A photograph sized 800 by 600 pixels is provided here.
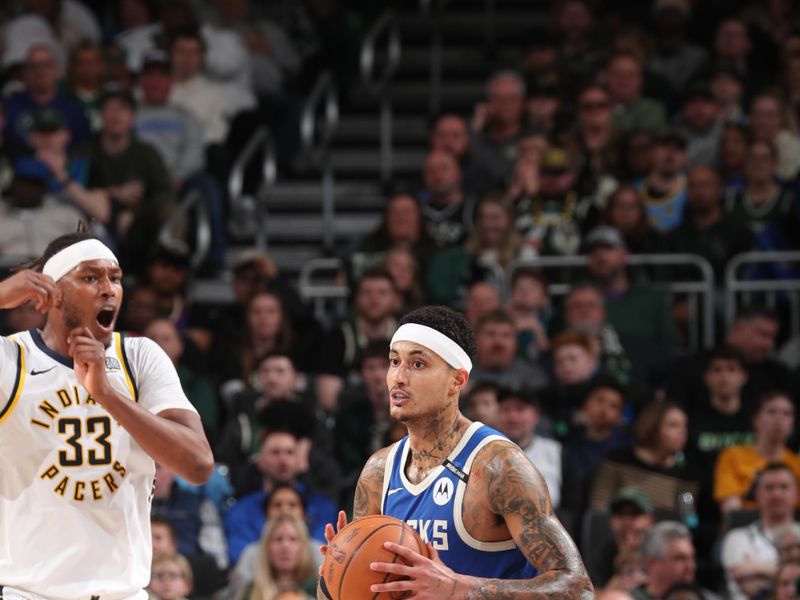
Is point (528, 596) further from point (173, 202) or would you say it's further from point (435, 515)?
point (173, 202)

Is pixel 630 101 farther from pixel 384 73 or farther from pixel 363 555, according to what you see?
pixel 363 555

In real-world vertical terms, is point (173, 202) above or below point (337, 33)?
below

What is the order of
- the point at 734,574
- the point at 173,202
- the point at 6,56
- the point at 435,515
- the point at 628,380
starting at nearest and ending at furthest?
1. the point at 435,515
2. the point at 734,574
3. the point at 628,380
4. the point at 173,202
5. the point at 6,56

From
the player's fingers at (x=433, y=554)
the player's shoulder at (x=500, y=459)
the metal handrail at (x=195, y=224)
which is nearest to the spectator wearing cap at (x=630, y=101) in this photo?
the metal handrail at (x=195, y=224)

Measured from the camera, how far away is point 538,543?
5332 millimetres

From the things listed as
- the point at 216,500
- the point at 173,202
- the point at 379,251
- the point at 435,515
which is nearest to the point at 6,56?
the point at 173,202

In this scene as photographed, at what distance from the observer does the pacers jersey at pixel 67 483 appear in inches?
232

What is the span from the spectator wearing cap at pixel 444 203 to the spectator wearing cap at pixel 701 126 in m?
2.27

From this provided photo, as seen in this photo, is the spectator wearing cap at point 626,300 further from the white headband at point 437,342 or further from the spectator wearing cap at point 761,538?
the white headband at point 437,342

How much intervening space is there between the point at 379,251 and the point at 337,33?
4.02 m

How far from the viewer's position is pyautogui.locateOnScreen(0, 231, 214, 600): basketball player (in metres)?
5.88

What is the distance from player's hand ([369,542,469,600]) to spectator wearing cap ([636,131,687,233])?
336 inches

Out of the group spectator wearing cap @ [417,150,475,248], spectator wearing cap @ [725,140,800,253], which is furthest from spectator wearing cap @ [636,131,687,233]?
spectator wearing cap @ [417,150,475,248]

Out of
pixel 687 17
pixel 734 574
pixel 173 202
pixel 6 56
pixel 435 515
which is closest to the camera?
pixel 435 515
